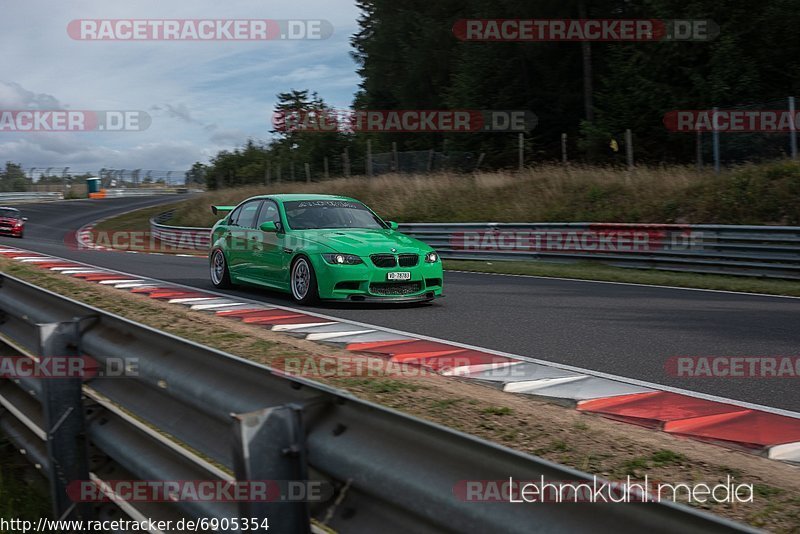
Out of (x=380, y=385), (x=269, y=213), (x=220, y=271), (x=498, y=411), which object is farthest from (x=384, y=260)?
(x=498, y=411)

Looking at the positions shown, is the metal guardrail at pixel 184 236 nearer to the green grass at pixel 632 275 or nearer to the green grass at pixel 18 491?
Answer: the green grass at pixel 632 275

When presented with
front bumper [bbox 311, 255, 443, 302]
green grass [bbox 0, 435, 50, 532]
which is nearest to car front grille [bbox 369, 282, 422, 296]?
front bumper [bbox 311, 255, 443, 302]

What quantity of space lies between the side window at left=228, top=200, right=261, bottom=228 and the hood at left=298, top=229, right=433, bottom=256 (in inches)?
63.0

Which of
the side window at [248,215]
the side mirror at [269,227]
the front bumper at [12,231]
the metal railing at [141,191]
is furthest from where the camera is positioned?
the metal railing at [141,191]

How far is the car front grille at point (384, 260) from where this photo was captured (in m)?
10.8

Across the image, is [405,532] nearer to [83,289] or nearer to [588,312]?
[588,312]

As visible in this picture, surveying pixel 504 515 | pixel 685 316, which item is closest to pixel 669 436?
pixel 504 515

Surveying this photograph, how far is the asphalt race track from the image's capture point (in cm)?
703

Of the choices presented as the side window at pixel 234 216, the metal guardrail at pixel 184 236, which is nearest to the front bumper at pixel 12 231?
the metal guardrail at pixel 184 236

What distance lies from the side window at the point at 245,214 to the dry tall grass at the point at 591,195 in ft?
38.4

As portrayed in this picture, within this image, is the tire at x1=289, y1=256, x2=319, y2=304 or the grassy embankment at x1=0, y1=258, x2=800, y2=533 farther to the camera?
the tire at x1=289, y1=256, x2=319, y2=304

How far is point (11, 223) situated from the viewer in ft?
116

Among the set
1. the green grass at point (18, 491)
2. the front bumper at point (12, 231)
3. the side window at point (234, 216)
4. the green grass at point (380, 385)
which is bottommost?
the green grass at point (18, 491)

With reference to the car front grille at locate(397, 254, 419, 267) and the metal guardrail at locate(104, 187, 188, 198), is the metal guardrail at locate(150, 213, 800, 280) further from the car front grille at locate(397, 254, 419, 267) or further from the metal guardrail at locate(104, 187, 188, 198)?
the metal guardrail at locate(104, 187, 188, 198)
